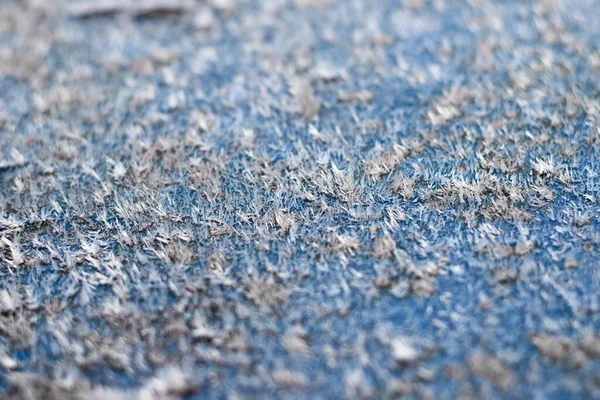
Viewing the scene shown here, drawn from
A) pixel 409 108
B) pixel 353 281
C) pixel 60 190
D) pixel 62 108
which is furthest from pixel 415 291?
pixel 62 108

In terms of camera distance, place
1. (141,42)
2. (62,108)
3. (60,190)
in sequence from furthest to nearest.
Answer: (141,42) < (62,108) < (60,190)

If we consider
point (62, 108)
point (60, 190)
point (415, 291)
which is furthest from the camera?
point (62, 108)

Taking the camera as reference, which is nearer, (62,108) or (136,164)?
(136,164)

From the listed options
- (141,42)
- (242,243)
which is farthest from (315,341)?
(141,42)

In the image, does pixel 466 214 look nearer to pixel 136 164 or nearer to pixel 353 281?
pixel 353 281

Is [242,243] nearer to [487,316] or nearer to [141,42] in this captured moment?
[487,316]

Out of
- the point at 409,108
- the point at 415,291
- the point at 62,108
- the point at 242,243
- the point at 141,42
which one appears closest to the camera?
the point at 415,291
